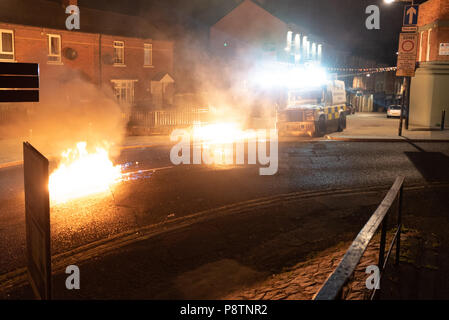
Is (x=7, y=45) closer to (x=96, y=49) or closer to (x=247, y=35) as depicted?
(x=96, y=49)

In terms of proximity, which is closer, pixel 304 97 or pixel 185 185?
pixel 185 185

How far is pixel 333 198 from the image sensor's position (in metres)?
8.22

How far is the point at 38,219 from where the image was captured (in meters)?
2.71

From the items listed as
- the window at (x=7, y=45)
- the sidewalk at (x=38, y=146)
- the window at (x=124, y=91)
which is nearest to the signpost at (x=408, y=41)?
the sidewalk at (x=38, y=146)

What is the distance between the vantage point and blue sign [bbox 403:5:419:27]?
16.9 m

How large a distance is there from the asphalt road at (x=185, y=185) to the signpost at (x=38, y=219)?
242 centimetres

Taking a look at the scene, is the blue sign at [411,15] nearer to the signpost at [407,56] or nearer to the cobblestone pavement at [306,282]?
the signpost at [407,56]

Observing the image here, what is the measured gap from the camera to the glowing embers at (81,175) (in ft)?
28.2

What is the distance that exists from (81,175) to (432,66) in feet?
65.1

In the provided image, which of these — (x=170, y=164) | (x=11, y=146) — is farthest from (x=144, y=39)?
(x=170, y=164)

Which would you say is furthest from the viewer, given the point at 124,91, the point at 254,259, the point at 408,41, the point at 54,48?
the point at 124,91

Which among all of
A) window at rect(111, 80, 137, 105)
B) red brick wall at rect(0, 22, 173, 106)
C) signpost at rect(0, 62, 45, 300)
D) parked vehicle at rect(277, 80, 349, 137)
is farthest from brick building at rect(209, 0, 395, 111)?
signpost at rect(0, 62, 45, 300)

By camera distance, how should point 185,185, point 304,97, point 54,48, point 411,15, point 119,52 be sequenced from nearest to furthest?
point 185,185 → point 411,15 → point 304,97 → point 54,48 → point 119,52

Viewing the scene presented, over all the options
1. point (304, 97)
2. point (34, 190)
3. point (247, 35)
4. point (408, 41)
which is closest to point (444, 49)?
point (408, 41)
